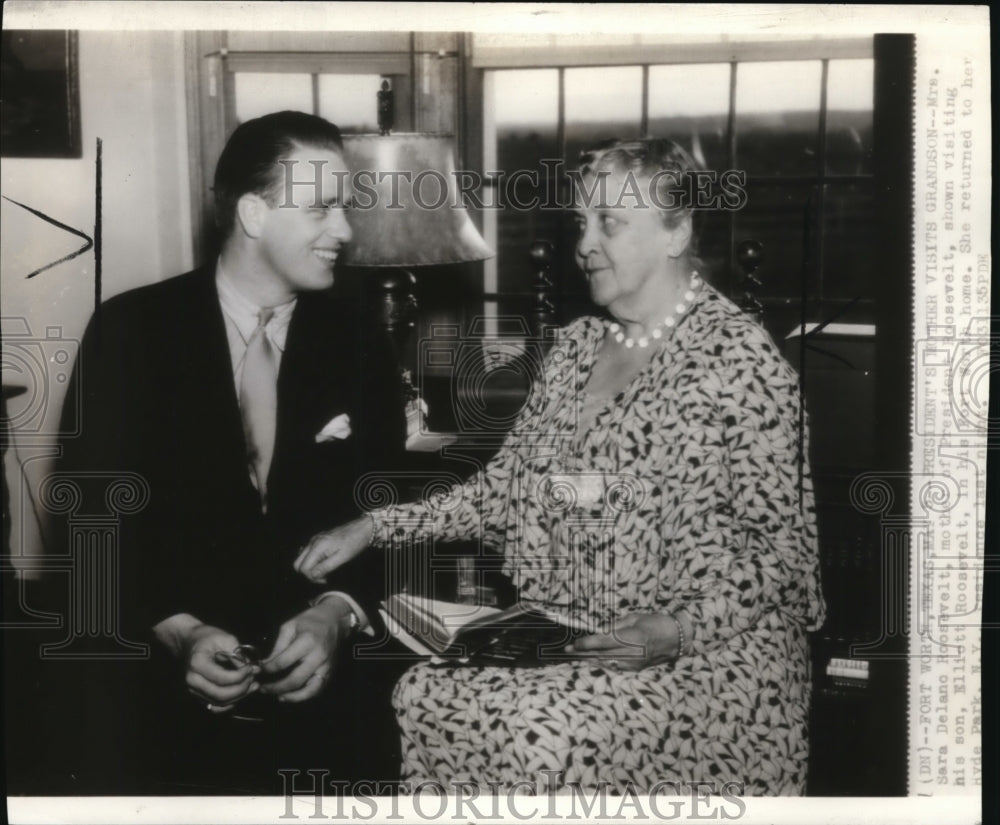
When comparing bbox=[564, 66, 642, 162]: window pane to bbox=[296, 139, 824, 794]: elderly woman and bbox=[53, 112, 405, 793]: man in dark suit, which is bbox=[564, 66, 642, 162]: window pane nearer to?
bbox=[296, 139, 824, 794]: elderly woman

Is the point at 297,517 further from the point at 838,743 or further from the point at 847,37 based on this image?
the point at 847,37

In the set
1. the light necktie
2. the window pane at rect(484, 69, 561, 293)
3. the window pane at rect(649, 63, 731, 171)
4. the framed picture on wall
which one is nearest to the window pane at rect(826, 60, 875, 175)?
the window pane at rect(649, 63, 731, 171)

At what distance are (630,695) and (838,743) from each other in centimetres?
43

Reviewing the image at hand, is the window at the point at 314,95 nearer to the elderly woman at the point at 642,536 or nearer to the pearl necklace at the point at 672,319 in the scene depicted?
the elderly woman at the point at 642,536

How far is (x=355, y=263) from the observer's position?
1700 mm

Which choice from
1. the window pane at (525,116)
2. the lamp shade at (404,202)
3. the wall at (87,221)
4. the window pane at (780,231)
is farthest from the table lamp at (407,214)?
the window pane at (780,231)

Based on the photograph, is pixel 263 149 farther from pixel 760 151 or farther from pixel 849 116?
pixel 849 116

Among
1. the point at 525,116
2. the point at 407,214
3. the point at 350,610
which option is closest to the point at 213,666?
the point at 350,610

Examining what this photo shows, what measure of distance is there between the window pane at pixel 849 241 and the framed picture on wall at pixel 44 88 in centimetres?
133

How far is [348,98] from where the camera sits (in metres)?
1.69

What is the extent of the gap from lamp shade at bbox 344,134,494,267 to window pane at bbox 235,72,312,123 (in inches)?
4.3

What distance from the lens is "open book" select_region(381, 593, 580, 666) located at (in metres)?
1.64

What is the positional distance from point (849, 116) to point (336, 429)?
105cm

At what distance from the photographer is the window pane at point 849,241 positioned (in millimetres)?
1688
